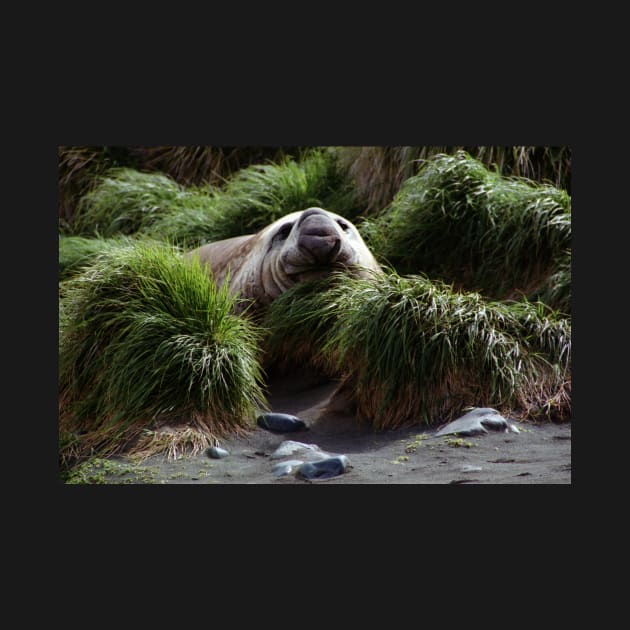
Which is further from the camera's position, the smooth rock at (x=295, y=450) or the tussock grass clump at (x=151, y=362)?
the tussock grass clump at (x=151, y=362)

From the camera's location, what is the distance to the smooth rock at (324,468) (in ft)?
17.1

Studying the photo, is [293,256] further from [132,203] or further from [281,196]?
[132,203]

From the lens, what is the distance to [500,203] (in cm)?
779

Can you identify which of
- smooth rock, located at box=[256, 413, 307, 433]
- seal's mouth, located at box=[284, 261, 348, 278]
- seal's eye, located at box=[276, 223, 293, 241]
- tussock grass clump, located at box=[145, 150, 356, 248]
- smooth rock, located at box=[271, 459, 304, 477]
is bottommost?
smooth rock, located at box=[271, 459, 304, 477]

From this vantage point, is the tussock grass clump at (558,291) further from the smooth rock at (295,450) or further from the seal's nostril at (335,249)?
the smooth rock at (295,450)

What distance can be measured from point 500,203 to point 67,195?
5.61 m

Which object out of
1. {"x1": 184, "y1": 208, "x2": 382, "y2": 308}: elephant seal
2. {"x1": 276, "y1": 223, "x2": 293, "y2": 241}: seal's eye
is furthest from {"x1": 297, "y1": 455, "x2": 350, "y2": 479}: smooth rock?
{"x1": 276, "y1": 223, "x2": 293, "y2": 241}: seal's eye

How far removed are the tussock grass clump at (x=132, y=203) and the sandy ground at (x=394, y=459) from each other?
4.37 metres

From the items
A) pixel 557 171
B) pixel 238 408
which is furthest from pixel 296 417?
pixel 557 171

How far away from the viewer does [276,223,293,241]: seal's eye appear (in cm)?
738

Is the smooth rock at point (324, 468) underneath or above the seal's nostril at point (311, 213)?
underneath

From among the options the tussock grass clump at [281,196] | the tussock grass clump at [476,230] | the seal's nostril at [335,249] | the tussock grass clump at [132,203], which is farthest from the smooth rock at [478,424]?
the tussock grass clump at [132,203]

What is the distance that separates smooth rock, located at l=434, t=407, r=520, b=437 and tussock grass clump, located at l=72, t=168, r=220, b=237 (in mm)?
4691

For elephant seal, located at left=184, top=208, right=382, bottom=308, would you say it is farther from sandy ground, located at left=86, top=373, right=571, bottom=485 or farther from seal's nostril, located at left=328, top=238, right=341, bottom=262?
sandy ground, located at left=86, top=373, right=571, bottom=485
